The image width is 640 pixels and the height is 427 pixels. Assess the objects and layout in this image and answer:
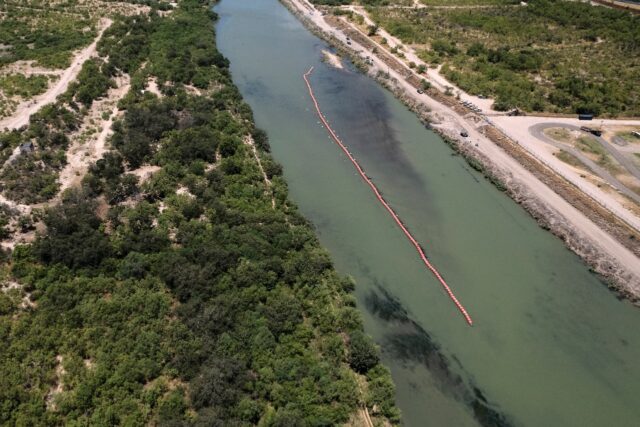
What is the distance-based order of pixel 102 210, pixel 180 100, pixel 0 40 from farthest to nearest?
pixel 0 40
pixel 180 100
pixel 102 210

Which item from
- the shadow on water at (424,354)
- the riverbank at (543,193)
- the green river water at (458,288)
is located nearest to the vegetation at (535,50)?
the riverbank at (543,193)

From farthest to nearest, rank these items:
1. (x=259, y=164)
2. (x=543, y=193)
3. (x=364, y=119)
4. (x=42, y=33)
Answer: (x=42, y=33)
(x=364, y=119)
(x=259, y=164)
(x=543, y=193)

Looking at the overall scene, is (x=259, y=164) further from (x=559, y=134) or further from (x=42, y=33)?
(x=42, y=33)

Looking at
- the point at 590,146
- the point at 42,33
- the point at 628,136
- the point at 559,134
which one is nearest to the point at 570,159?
the point at 590,146

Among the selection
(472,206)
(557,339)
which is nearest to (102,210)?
(472,206)

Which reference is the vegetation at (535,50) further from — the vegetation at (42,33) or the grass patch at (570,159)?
the vegetation at (42,33)

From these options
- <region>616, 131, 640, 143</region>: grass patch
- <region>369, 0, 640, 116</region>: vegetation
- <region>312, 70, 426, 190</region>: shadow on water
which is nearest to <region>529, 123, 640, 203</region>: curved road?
<region>616, 131, 640, 143</region>: grass patch

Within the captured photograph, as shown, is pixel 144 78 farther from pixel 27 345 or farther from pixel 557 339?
pixel 557 339
